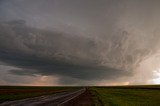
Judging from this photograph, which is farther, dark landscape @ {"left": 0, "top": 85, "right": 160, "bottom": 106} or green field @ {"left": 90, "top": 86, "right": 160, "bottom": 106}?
green field @ {"left": 90, "top": 86, "right": 160, "bottom": 106}

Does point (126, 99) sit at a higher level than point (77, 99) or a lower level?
higher

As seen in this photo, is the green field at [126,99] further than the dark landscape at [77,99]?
Yes

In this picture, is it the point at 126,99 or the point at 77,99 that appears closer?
the point at 77,99
